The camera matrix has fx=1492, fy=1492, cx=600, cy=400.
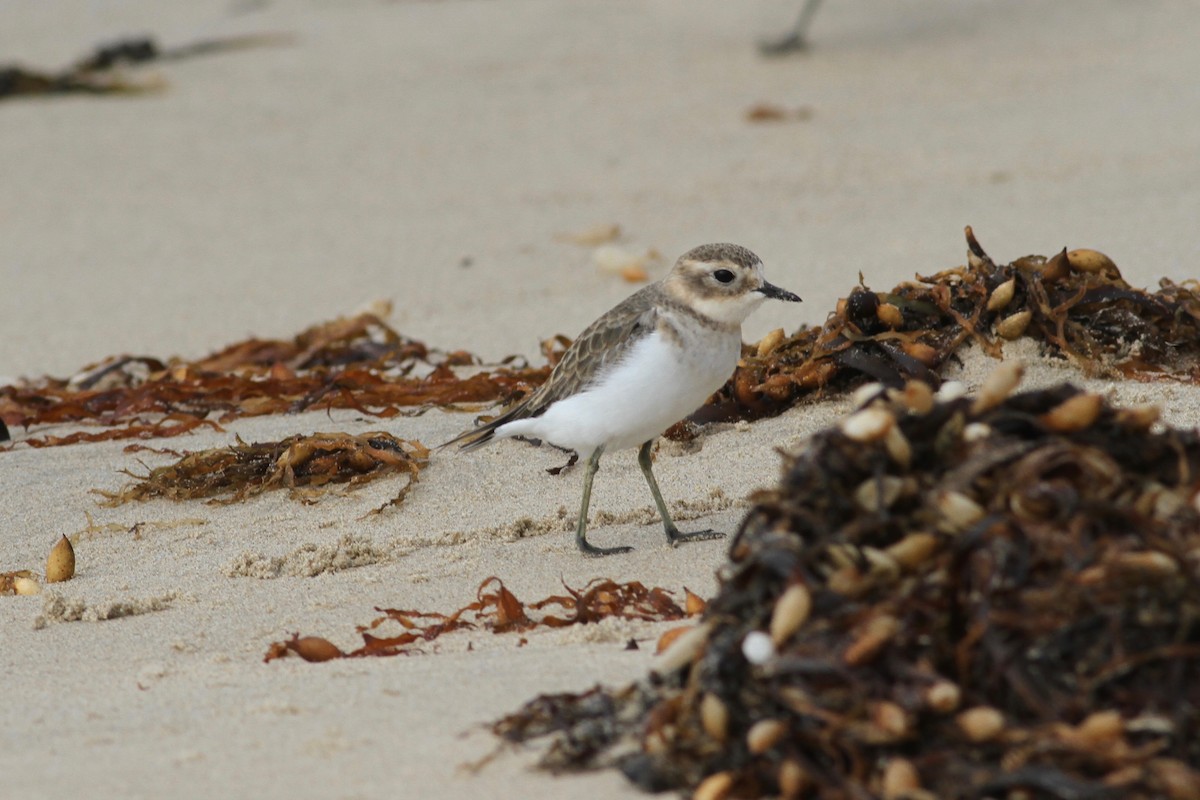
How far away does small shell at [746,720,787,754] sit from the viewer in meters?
2.30

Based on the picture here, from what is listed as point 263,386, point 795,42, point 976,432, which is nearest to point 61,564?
point 263,386

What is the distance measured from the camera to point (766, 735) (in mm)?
2299

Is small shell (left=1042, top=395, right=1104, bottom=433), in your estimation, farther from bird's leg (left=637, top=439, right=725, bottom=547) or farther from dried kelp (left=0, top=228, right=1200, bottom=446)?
dried kelp (left=0, top=228, right=1200, bottom=446)

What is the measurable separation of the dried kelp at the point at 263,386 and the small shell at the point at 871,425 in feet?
10.1

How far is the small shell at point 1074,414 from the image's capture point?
→ 2.47m

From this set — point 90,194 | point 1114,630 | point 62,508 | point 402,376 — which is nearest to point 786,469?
point 1114,630

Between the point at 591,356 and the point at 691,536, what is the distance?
0.61m

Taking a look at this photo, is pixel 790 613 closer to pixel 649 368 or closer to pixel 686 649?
pixel 686 649

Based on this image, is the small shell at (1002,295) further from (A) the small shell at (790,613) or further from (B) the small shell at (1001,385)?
(A) the small shell at (790,613)

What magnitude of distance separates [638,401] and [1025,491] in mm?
1922

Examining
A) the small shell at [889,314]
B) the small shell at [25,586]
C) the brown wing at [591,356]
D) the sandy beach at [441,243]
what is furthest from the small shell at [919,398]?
the small shell at [25,586]

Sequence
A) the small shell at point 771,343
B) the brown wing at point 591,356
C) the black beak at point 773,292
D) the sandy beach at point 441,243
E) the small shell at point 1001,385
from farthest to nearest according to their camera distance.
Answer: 1. the small shell at point 771,343
2. the black beak at point 773,292
3. the brown wing at point 591,356
4. the sandy beach at point 441,243
5. the small shell at point 1001,385

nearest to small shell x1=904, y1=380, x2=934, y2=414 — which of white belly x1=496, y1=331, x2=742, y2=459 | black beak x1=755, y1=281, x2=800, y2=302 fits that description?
white belly x1=496, y1=331, x2=742, y2=459

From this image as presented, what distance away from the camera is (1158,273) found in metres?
6.28
